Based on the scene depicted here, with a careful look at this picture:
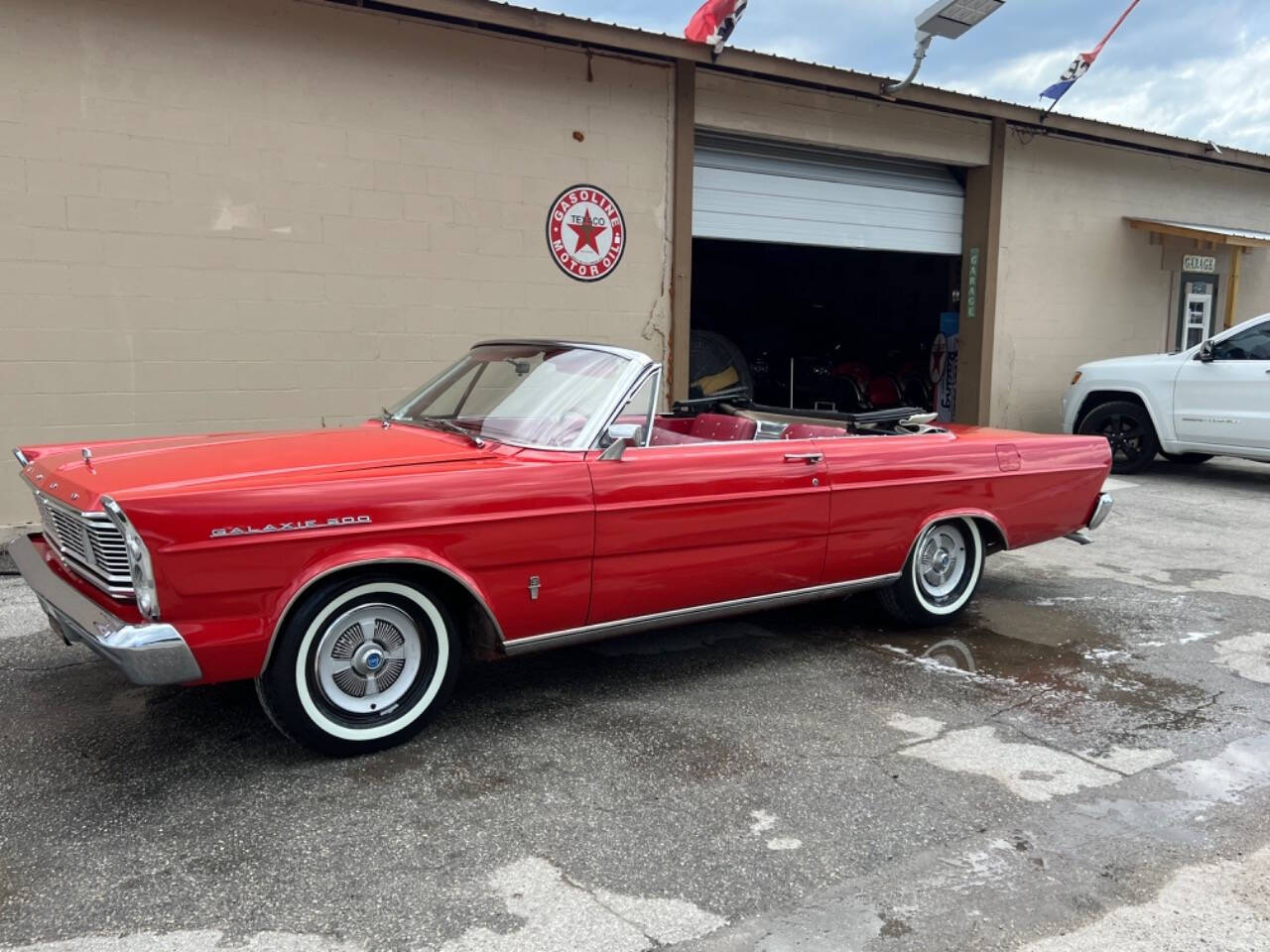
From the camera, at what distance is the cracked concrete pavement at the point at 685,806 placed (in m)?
2.55

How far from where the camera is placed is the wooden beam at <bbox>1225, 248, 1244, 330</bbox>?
14.1 meters

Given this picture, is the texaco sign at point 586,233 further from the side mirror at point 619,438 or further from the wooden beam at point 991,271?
the wooden beam at point 991,271

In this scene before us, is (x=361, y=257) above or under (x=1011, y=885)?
above

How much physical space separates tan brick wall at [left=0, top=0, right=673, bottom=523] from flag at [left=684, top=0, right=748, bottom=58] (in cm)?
66

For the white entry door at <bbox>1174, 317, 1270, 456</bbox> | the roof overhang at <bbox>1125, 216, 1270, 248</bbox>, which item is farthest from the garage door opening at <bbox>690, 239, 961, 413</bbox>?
the white entry door at <bbox>1174, 317, 1270, 456</bbox>

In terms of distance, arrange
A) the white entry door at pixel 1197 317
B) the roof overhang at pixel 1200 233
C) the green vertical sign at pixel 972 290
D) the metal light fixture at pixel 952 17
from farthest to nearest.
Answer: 1. the white entry door at pixel 1197 317
2. the roof overhang at pixel 1200 233
3. the green vertical sign at pixel 972 290
4. the metal light fixture at pixel 952 17

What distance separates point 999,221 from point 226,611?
34.6ft

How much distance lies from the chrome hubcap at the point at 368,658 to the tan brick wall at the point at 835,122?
695cm

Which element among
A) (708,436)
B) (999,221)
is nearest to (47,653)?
(708,436)

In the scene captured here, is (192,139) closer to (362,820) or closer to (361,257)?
(361,257)

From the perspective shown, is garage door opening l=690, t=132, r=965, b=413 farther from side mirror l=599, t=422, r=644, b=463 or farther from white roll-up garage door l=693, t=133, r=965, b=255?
side mirror l=599, t=422, r=644, b=463

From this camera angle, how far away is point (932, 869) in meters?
2.81

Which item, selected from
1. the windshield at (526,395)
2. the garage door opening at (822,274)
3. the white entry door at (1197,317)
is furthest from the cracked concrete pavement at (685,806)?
the white entry door at (1197,317)

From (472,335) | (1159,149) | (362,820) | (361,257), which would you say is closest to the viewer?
(362,820)
